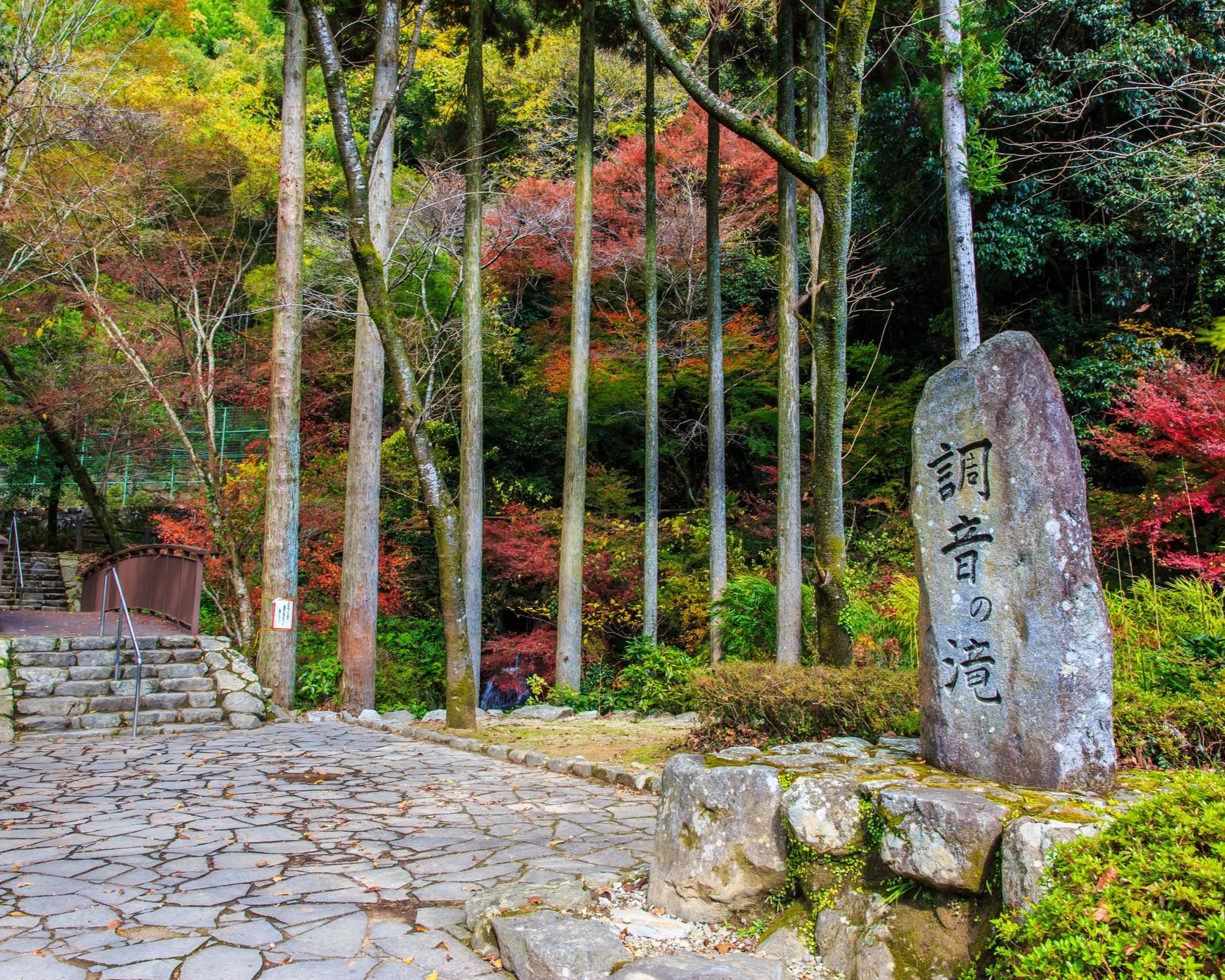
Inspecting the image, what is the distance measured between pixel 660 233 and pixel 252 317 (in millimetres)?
10365

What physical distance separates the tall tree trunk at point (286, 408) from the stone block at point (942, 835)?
8.77 m

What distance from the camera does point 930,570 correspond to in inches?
140

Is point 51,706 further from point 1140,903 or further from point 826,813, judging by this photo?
point 1140,903

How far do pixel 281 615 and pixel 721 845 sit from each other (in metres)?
8.04

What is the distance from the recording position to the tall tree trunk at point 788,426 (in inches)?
400

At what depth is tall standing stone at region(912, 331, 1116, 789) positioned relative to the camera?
3123 millimetres

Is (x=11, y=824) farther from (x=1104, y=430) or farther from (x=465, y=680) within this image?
(x=1104, y=430)

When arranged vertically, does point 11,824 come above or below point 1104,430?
below

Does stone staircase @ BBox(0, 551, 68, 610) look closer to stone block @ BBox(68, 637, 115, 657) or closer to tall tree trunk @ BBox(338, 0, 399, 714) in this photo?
stone block @ BBox(68, 637, 115, 657)

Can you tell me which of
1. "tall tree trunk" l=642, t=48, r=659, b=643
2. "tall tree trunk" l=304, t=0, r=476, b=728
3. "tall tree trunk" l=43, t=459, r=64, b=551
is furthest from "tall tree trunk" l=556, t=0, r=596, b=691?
"tall tree trunk" l=43, t=459, r=64, b=551

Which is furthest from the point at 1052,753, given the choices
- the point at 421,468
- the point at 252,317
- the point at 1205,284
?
the point at 252,317

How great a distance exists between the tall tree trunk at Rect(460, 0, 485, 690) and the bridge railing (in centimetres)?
341

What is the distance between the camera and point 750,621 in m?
11.2

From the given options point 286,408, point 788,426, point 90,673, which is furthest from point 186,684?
point 788,426
